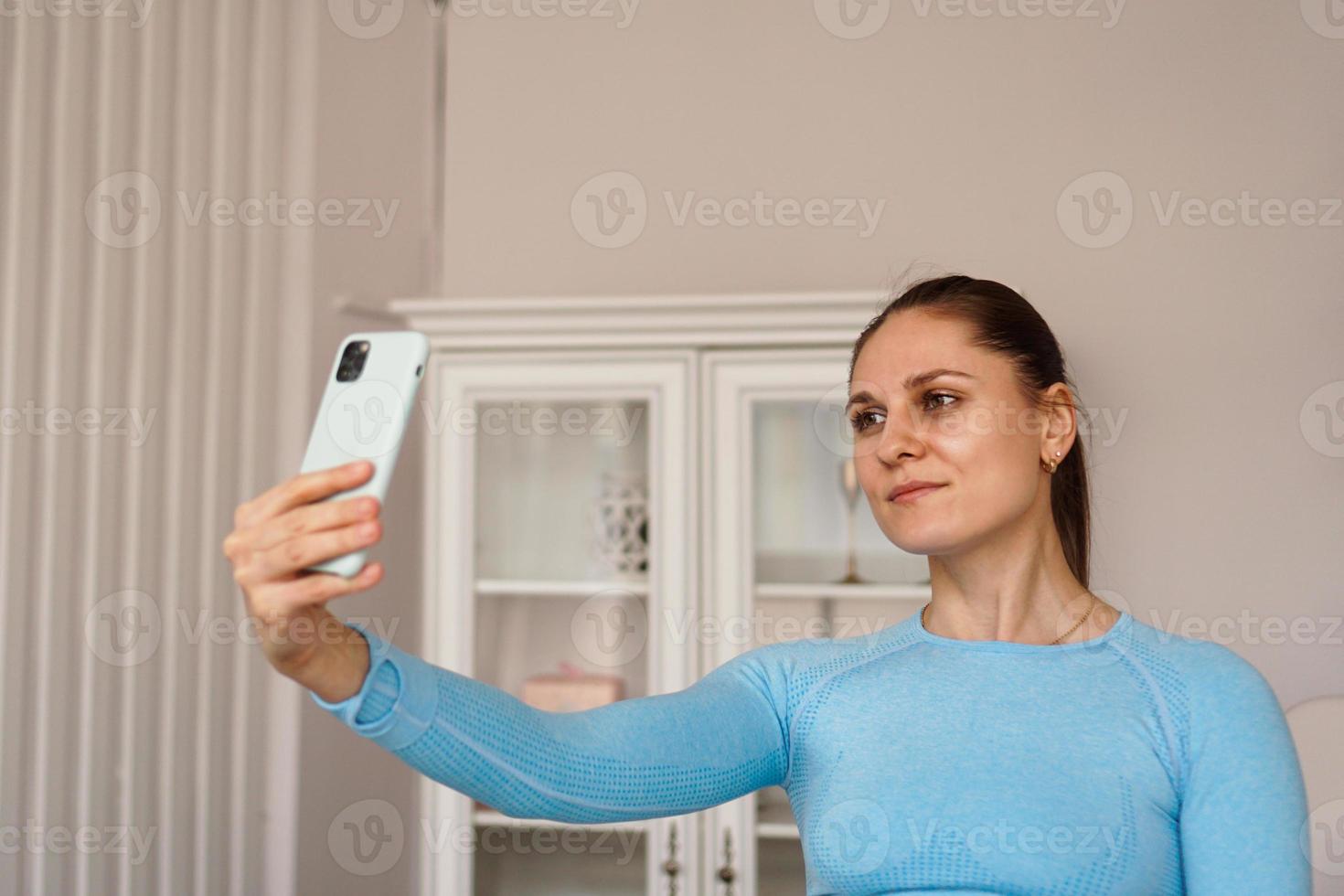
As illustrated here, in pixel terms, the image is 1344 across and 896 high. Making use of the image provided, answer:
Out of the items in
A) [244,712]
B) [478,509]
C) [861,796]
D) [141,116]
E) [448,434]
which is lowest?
[244,712]

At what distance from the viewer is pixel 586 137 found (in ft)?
9.40

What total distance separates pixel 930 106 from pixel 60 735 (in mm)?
2121

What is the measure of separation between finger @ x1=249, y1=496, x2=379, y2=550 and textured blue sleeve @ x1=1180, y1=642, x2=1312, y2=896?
2.41 feet

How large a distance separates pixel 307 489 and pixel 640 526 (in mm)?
1577

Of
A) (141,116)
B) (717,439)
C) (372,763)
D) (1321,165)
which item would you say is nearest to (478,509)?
(717,439)

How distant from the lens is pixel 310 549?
78 cm

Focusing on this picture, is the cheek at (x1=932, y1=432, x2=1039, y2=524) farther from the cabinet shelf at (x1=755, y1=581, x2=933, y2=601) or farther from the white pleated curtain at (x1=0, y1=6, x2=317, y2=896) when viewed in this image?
the white pleated curtain at (x1=0, y1=6, x2=317, y2=896)

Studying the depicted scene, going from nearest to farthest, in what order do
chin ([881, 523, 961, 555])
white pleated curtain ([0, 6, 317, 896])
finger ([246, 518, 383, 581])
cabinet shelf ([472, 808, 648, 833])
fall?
finger ([246, 518, 383, 581]) < chin ([881, 523, 961, 555]) < white pleated curtain ([0, 6, 317, 896]) < cabinet shelf ([472, 808, 648, 833])

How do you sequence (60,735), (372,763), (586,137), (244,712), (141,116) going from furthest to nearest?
(586,137), (372,763), (244,712), (141,116), (60,735)

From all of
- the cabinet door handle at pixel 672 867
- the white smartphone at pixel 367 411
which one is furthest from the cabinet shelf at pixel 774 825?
the white smartphone at pixel 367 411

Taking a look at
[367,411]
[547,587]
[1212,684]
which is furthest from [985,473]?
[547,587]

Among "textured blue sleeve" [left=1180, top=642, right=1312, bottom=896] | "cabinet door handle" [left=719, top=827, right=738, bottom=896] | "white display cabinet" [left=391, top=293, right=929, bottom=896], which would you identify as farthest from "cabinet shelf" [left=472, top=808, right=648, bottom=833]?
"textured blue sleeve" [left=1180, top=642, right=1312, bottom=896]

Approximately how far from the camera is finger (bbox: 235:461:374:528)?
793 mm

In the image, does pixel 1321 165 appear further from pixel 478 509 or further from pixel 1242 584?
pixel 478 509
